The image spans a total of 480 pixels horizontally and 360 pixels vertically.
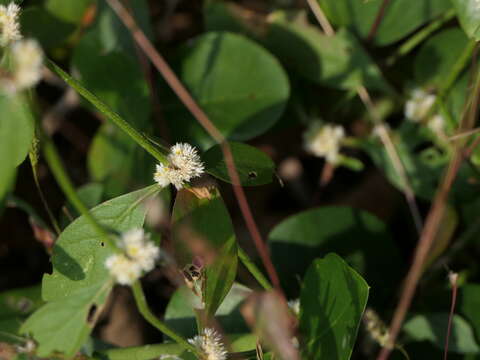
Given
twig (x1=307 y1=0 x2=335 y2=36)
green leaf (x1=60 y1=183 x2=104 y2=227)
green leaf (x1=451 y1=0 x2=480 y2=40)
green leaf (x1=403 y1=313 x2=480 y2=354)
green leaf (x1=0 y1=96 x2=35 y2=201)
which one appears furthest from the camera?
twig (x1=307 y1=0 x2=335 y2=36)

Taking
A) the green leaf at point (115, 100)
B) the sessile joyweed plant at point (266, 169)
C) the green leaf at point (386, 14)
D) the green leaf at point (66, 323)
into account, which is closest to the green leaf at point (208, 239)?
the sessile joyweed plant at point (266, 169)

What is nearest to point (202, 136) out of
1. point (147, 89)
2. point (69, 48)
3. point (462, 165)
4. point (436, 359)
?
point (147, 89)

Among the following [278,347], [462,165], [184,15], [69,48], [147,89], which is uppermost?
[184,15]

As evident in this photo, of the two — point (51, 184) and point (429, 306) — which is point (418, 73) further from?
point (51, 184)

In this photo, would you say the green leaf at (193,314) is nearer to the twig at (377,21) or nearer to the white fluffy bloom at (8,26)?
the white fluffy bloom at (8,26)

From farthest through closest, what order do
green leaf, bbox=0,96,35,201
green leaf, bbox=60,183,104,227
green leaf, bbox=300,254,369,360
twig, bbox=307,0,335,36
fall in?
twig, bbox=307,0,335,36 → green leaf, bbox=60,183,104,227 → green leaf, bbox=300,254,369,360 → green leaf, bbox=0,96,35,201

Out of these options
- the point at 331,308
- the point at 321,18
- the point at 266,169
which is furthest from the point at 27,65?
the point at 321,18

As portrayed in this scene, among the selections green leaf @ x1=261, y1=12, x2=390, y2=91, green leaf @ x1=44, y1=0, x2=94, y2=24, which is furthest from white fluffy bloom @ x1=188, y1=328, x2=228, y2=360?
green leaf @ x1=44, y1=0, x2=94, y2=24

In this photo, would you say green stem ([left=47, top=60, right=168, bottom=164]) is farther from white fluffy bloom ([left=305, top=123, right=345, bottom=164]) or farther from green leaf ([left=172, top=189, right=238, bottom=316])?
white fluffy bloom ([left=305, top=123, right=345, bottom=164])
